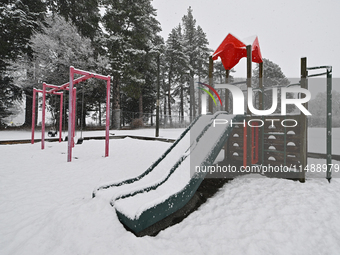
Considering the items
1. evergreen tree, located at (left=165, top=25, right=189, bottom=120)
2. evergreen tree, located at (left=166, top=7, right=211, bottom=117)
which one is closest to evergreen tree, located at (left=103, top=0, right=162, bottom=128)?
evergreen tree, located at (left=165, top=25, right=189, bottom=120)

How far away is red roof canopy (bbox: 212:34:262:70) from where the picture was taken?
4.74 m

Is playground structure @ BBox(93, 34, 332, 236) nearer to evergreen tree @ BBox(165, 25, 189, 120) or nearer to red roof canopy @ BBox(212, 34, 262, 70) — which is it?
red roof canopy @ BBox(212, 34, 262, 70)

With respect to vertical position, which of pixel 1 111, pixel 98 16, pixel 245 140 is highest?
pixel 98 16

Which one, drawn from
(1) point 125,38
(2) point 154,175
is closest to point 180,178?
(2) point 154,175

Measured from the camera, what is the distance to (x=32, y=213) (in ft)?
7.95

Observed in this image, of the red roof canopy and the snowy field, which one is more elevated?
the red roof canopy

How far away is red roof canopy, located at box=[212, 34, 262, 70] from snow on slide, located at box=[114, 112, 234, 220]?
2.14 metres

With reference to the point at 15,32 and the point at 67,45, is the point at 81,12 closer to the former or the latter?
the point at 67,45

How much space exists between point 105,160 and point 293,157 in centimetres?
472

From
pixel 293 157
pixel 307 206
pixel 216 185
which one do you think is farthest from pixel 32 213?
pixel 293 157

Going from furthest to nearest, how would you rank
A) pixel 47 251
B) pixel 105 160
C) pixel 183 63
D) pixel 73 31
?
pixel 183 63 < pixel 73 31 < pixel 105 160 < pixel 47 251

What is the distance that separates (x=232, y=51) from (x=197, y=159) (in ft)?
12.1

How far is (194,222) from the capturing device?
2.42 meters

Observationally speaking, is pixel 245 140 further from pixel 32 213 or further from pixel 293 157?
pixel 32 213
